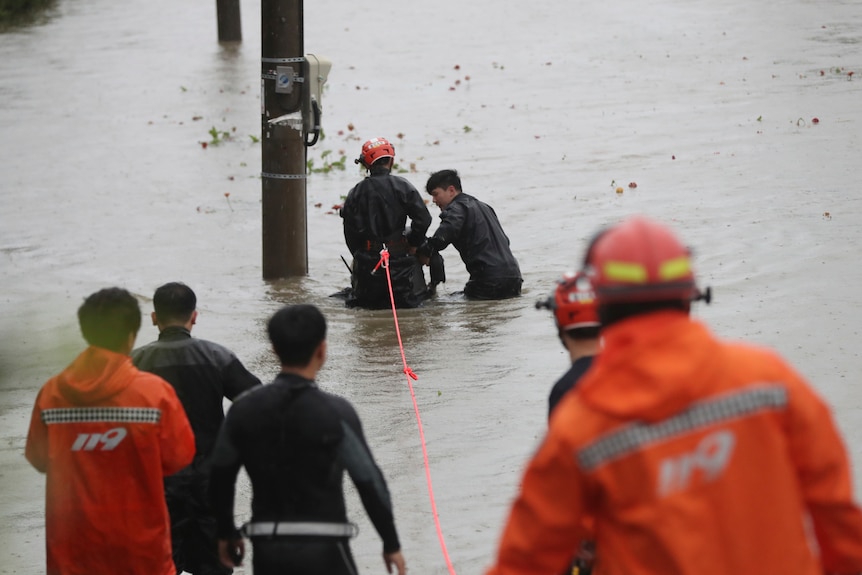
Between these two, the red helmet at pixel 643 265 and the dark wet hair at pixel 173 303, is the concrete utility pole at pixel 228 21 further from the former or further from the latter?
the red helmet at pixel 643 265

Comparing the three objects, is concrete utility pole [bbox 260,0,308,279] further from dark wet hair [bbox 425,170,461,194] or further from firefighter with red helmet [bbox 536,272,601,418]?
firefighter with red helmet [bbox 536,272,601,418]

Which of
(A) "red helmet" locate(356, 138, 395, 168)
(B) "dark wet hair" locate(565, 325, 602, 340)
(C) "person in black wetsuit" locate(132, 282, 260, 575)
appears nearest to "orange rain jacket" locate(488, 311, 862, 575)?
(B) "dark wet hair" locate(565, 325, 602, 340)

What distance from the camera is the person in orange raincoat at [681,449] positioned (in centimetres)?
255

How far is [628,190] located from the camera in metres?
15.3

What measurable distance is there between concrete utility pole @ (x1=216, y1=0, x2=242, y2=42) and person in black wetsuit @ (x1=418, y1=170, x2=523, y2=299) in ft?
59.0

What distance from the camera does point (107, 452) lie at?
426cm

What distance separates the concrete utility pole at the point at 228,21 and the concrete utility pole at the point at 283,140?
56.2 feet

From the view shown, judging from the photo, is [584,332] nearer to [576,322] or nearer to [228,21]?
[576,322]

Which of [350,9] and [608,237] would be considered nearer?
[608,237]

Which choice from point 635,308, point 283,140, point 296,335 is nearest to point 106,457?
point 296,335

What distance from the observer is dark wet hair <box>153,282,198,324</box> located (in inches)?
198

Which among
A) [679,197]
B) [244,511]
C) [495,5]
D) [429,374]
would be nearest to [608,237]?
[244,511]

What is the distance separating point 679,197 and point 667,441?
12344 mm

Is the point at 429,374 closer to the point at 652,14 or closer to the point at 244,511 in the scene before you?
the point at 244,511
